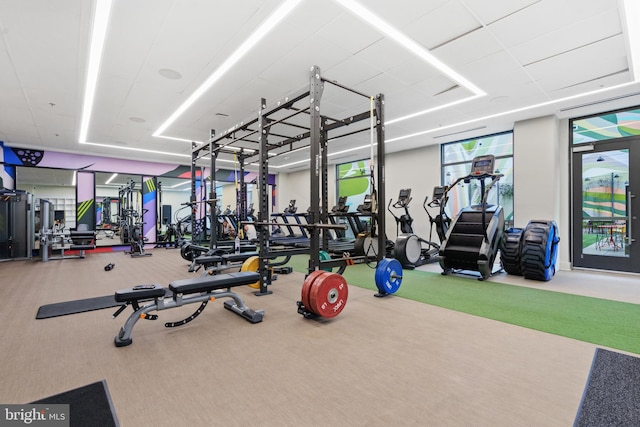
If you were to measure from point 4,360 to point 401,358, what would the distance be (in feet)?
9.95

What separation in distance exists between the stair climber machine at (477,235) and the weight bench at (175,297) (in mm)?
3688

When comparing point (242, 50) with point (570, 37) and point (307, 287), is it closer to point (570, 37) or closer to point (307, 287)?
point (307, 287)

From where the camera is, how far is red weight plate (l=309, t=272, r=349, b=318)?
9.61ft

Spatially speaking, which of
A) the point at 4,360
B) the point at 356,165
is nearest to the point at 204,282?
the point at 4,360

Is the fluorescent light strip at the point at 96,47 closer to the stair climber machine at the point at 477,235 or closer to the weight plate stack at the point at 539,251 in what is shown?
the stair climber machine at the point at 477,235

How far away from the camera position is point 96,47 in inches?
139

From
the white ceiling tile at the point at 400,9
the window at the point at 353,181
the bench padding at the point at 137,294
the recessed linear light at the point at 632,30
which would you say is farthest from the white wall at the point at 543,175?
the bench padding at the point at 137,294

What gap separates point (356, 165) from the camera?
1102cm

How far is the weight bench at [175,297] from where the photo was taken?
2.53 m

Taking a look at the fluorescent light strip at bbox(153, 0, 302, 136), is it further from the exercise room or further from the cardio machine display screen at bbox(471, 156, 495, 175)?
the cardio machine display screen at bbox(471, 156, 495, 175)

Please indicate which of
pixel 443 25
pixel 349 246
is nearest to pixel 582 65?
pixel 443 25

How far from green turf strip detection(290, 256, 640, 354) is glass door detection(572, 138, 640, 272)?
191 cm

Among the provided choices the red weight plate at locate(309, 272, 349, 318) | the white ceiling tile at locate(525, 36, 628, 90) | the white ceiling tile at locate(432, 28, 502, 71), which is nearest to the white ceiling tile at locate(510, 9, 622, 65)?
the white ceiling tile at locate(525, 36, 628, 90)

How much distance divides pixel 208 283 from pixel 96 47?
3.22 m
